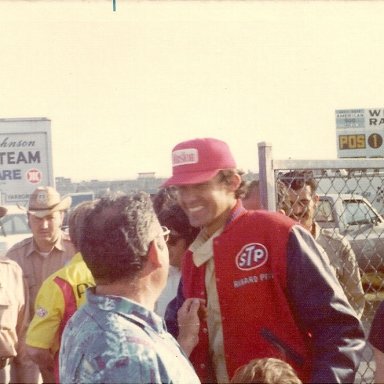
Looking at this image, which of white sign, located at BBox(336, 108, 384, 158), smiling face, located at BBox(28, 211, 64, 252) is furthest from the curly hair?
white sign, located at BBox(336, 108, 384, 158)

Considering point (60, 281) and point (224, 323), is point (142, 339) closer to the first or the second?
point (224, 323)

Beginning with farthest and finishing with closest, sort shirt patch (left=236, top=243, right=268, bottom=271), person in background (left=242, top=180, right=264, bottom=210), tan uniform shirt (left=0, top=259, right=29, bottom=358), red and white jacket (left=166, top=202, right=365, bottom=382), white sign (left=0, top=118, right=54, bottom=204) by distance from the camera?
white sign (left=0, top=118, right=54, bottom=204) < tan uniform shirt (left=0, top=259, right=29, bottom=358) < person in background (left=242, top=180, right=264, bottom=210) < shirt patch (left=236, top=243, right=268, bottom=271) < red and white jacket (left=166, top=202, right=365, bottom=382)

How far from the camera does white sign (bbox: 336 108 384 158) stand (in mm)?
14406

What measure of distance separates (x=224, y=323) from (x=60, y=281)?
1.17 m

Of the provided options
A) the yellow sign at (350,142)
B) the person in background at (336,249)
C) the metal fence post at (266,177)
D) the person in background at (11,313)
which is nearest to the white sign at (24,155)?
the yellow sign at (350,142)

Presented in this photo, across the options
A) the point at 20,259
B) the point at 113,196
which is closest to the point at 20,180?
the point at 20,259

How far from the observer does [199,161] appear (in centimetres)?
242

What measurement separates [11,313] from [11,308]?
1.3 inches

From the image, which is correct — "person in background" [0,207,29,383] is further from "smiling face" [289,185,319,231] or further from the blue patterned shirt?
the blue patterned shirt

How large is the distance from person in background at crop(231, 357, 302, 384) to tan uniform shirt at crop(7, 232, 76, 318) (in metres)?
2.99

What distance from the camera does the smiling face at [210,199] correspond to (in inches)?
95.7

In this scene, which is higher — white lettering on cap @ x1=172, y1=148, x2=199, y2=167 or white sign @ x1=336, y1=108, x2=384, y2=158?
→ white sign @ x1=336, y1=108, x2=384, y2=158

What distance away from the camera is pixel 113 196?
195cm

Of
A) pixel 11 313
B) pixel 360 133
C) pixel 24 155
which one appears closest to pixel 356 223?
pixel 11 313
